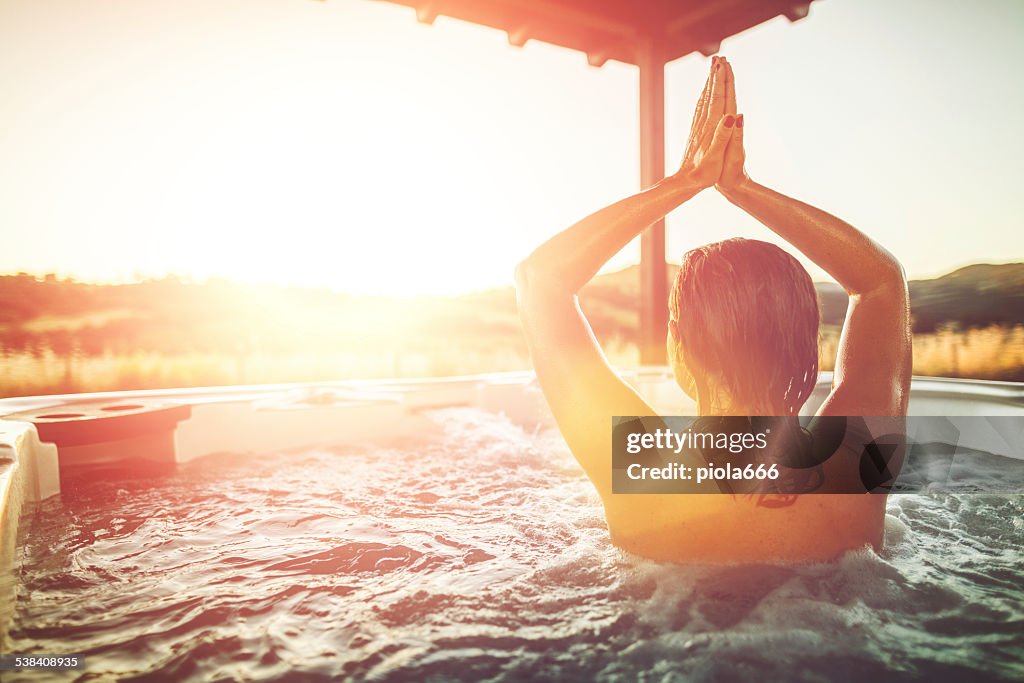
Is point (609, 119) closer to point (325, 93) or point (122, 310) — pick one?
point (325, 93)

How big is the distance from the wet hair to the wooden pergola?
2.29 meters

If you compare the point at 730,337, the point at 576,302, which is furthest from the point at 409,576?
the point at 730,337

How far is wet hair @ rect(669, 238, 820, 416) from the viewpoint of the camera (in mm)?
704

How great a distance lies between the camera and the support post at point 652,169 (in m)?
3.29

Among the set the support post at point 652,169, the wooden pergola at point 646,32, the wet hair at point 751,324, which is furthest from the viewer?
the support post at point 652,169

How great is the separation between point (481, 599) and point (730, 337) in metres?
0.58

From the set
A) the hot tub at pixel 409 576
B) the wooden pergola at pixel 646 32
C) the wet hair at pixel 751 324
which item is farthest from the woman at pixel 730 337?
the wooden pergola at pixel 646 32

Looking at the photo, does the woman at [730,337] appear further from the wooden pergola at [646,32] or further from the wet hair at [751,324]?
the wooden pergola at [646,32]

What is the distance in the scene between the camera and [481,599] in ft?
3.14

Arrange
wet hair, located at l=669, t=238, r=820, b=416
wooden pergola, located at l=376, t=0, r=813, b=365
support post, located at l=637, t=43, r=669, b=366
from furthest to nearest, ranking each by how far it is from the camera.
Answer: support post, located at l=637, t=43, r=669, b=366 < wooden pergola, located at l=376, t=0, r=813, b=365 < wet hair, located at l=669, t=238, r=820, b=416

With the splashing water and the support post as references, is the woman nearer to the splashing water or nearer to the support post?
the splashing water

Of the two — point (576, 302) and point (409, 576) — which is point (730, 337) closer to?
point (576, 302)

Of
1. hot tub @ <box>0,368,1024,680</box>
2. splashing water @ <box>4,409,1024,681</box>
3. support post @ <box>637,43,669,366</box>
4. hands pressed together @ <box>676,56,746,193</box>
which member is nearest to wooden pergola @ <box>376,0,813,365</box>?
support post @ <box>637,43,669,366</box>

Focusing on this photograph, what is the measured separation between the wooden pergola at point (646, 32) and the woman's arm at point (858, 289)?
7.23ft
